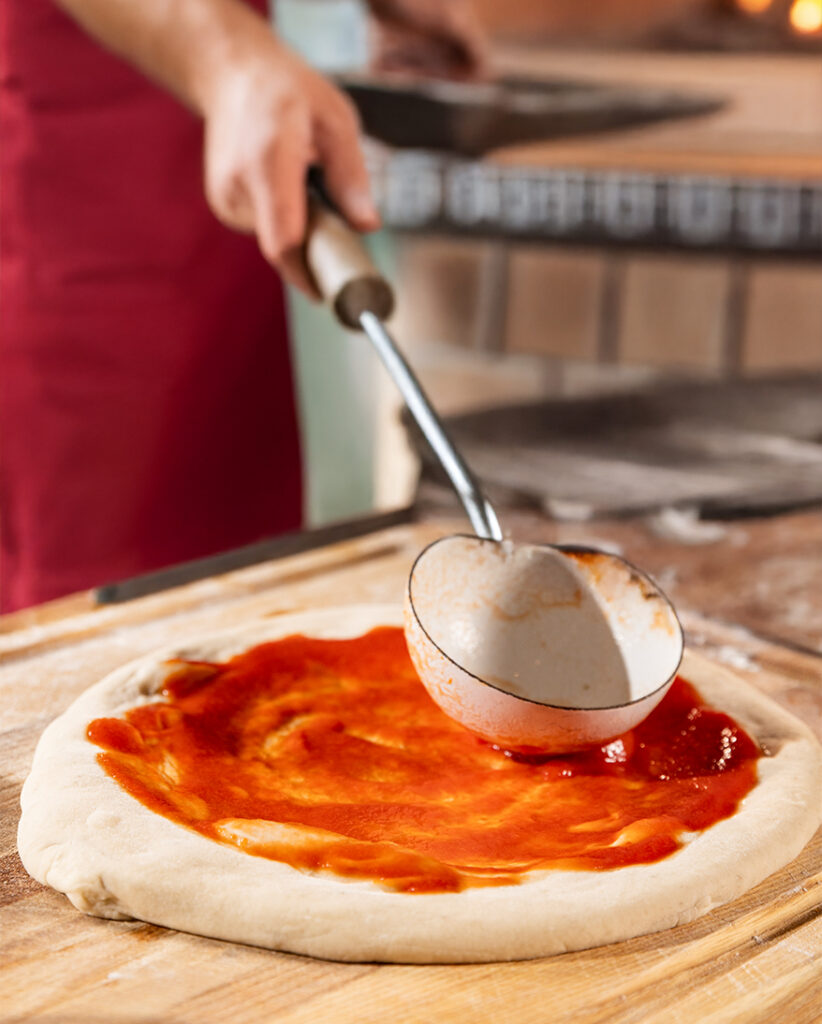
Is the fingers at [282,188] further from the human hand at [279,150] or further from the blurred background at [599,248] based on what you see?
the blurred background at [599,248]

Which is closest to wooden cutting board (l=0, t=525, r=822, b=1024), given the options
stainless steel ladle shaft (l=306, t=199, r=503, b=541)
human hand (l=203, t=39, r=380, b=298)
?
stainless steel ladle shaft (l=306, t=199, r=503, b=541)

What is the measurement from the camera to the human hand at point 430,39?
5.98 feet

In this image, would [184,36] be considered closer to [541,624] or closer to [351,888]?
[541,624]

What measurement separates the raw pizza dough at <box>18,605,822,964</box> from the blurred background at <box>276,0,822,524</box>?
2.79ft

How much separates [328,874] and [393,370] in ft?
1.51

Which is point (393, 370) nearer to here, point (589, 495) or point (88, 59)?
point (589, 495)

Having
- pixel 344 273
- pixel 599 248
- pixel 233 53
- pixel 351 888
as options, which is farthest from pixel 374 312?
pixel 599 248

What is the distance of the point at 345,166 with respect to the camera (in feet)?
3.95

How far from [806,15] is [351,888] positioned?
182cm

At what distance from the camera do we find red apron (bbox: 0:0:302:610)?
56.8 inches

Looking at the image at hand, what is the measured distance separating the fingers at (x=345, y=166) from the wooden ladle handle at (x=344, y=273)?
6 centimetres

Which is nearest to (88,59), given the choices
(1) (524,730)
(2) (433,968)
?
(1) (524,730)

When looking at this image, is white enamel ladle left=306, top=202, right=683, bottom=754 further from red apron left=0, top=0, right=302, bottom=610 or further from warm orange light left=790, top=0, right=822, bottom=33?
warm orange light left=790, top=0, right=822, bottom=33

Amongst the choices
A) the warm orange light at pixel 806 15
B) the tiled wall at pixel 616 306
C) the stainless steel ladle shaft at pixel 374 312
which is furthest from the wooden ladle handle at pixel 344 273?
the warm orange light at pixel 806 15
